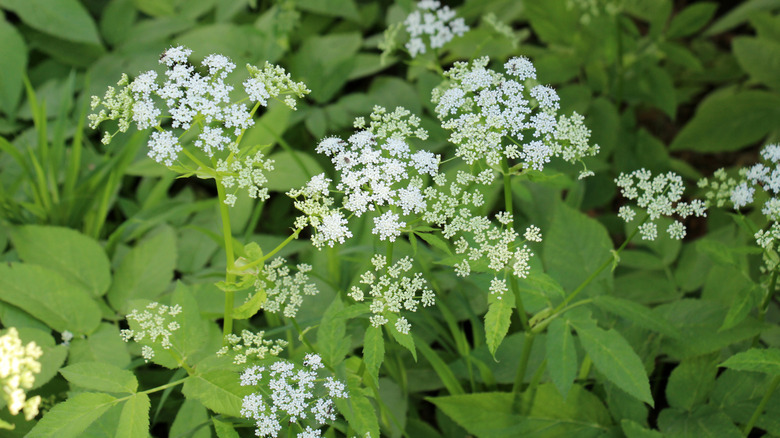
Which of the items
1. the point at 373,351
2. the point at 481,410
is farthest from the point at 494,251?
the point at 481,410

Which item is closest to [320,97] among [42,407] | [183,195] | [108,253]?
[183,195]

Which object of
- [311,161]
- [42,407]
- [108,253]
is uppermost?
[311,161]

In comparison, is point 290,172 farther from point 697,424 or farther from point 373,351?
point 697,424

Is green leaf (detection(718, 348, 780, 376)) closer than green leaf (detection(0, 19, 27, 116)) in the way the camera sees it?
Yes

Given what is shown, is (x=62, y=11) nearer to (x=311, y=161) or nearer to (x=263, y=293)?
(x=311, y=161)

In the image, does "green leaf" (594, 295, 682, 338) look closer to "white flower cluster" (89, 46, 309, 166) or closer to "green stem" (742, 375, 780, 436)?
"green stem" (742, 375, 780, 436)

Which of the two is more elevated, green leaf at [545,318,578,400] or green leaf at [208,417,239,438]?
green leaf at [545,318,578,400]

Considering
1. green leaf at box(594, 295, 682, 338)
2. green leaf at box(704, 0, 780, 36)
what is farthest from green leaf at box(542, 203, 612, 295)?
green leaf at box(704, 0, 780, 36)
